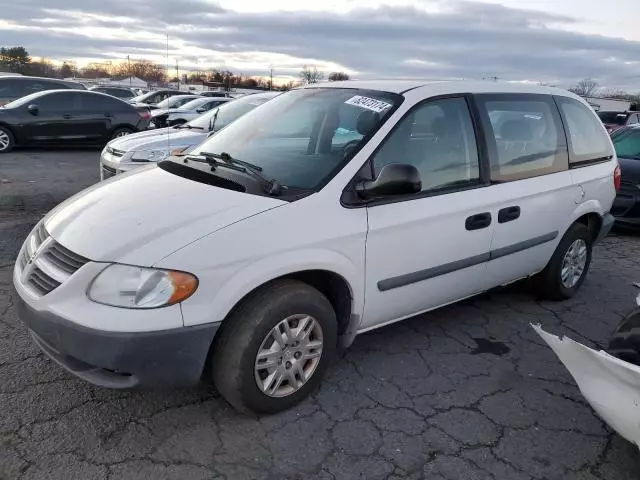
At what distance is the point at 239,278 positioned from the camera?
2512 millimetres

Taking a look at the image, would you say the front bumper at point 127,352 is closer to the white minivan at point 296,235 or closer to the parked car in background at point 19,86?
the white minivan at point 296,235

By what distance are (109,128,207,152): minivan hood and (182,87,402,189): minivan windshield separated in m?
3.16

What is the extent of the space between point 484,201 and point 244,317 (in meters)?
1.85

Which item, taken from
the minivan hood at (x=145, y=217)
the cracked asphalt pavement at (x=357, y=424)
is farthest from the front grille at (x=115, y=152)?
the minivan hood at (x=145, y=217)

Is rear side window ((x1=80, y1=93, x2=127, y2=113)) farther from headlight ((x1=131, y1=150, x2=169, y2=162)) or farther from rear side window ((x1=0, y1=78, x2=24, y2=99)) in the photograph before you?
headlight ((x1=131, y1=150, x2=169, y2=162))

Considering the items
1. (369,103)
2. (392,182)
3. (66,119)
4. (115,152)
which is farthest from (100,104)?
(392,182)

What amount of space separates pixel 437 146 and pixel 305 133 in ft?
2.83

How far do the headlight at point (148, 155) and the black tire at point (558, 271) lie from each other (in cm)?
462

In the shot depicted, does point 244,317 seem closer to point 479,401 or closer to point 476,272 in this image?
point 479,401

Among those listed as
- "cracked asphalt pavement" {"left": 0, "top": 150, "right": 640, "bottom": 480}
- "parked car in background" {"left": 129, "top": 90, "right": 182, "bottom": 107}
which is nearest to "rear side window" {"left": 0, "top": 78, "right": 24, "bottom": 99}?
"parked car in background" {"left": 129, "top": 90, "right": 182, "bottom": 107}

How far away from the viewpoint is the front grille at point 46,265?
2514 mm

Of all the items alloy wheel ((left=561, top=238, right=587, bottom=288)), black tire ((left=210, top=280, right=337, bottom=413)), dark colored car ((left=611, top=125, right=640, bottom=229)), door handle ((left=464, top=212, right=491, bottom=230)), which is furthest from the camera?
dark colored car ((left=611, top=125, right=640, bottom=229))

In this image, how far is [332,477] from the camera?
2477 mm

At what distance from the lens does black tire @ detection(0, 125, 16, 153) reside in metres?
12.0
